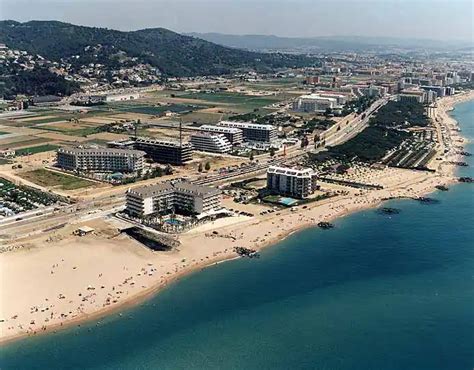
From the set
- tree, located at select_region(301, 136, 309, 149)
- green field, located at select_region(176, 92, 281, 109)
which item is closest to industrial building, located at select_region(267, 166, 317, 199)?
tree, located at select_region(301, 136, 309, 149)

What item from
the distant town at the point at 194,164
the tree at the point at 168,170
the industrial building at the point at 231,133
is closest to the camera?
the distant town at the point at 194,164

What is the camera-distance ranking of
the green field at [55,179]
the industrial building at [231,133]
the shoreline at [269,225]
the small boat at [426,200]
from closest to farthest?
1. the shoreline at [269,225]
2. the small boat at [426,200]
3. the green field at [55,179]
4. the industrial building at [231,133]

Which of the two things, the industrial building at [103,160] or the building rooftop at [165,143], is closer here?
the industrial building at [103,160]

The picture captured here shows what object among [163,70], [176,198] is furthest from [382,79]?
[176,198]

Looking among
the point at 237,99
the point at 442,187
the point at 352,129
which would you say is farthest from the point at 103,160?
the point at 237,99

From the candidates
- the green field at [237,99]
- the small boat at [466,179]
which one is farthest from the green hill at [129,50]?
the small boat at [466,179]

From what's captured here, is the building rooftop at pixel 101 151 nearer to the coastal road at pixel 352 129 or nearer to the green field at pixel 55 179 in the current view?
the green field at pixel 55 179

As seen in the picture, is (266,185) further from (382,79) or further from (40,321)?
(382,79)

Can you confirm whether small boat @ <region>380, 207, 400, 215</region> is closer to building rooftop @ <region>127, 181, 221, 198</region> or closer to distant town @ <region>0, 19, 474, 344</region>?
distant town @ <region>0, 19, 474, 344</region>
